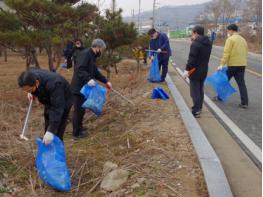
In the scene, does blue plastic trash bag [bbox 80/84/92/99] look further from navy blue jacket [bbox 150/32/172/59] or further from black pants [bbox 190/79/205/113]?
navy blue jacket [bbox 150/32/172/59]

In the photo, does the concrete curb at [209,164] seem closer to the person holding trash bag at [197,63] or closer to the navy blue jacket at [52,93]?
the person holding trash bag at [197,63]

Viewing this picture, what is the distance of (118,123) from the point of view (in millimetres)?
6996

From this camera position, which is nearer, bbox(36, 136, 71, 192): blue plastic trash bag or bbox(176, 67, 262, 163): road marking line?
bbox(36, 136, 71, 192): blue plastic trash bag

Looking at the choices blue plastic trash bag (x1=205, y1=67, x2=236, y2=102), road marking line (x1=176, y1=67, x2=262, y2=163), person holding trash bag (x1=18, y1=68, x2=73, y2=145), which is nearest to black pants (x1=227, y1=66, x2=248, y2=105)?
blue plastic trash bag (x1=205, y1=67, x2=236, y2=102)

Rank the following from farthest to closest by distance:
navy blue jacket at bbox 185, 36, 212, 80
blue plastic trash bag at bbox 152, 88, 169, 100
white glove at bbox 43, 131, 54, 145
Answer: blue plastic trash bag at bbox 152, 88, 169, 100, navy blue jacket at bbox 185, 36, 212, 80, white glove at bbox 43, 131, 54, 145

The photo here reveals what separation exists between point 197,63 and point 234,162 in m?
2.45

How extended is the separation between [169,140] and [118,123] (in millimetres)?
1872

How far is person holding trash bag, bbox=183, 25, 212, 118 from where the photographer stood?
661cm

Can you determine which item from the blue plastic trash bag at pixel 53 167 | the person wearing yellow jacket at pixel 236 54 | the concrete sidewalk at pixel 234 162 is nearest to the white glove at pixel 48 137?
the blue plastic trash bag at pixel 53 167

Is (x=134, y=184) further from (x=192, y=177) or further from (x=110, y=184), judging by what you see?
(x=192, y=177)

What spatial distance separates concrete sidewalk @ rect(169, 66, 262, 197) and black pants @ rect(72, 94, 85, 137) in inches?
75.9

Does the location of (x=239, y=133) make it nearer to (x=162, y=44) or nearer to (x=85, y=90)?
(x=85, y=90)

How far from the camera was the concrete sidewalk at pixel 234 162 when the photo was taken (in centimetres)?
398

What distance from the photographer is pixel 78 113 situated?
6.38 m
